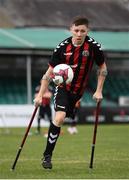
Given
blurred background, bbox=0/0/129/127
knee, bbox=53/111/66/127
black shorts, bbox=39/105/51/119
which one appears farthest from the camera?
blurred background, bbox=0/0/129/127

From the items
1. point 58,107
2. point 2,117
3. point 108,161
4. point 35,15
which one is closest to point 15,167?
point 58,107

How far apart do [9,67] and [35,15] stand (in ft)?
26.0

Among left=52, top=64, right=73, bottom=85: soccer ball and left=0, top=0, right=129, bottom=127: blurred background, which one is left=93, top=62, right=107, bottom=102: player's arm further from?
left=0, top=0, right=129, bottom=127: blurred background

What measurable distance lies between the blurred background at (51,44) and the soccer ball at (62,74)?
68.7 ft

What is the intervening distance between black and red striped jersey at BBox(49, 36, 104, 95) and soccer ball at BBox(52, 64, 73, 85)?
0.16 m

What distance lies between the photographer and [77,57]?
10.8 m

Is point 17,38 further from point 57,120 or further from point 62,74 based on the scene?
point 62,74

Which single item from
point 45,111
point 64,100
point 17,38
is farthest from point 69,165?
point 17,38

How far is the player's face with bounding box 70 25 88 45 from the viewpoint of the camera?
34.3ft

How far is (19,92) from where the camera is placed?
47.8 m

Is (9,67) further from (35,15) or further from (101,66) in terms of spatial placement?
(101,66)

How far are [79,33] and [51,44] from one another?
34.3 m

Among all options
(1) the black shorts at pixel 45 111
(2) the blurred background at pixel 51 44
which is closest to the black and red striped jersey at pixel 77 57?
(1) the black shorts at pixel 45 111

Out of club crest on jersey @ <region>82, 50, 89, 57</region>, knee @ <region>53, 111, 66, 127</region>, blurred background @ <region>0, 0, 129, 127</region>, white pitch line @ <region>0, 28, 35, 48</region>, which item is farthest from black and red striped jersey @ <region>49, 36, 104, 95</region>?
white pitch line @ <region>0, 28, 35, 48</region>
